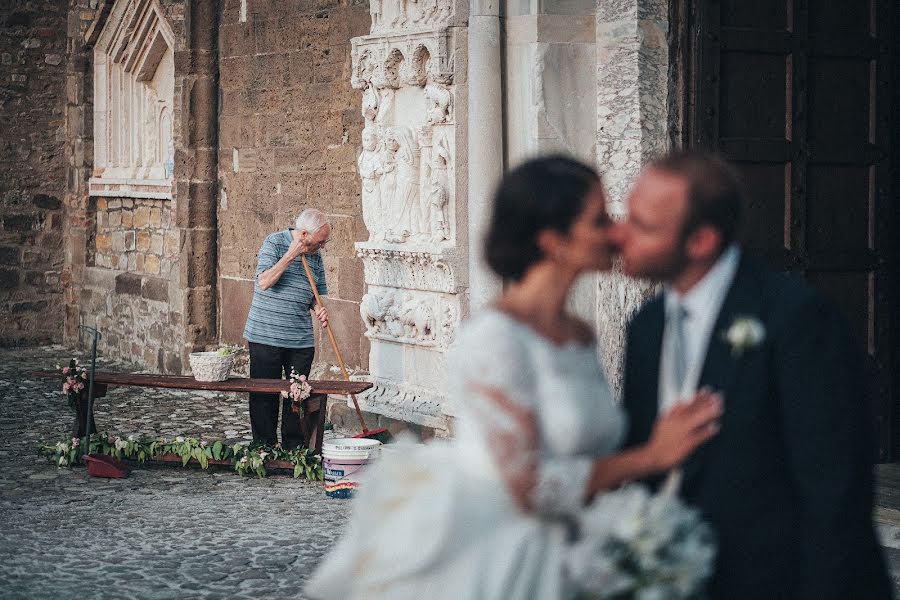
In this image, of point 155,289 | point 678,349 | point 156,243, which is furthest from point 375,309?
point 678,349

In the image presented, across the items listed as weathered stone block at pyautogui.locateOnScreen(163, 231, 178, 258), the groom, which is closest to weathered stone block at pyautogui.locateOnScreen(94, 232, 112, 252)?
weathered stone block at pyautogui.locateOnScreen(163, 231, 178, 258)

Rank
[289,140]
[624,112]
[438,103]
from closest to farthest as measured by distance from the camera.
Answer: [624,112] < [438,103] < [289,140]

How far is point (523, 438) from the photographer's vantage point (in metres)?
2.29

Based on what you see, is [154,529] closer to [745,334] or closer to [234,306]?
[745,334]

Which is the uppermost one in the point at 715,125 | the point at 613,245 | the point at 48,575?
the point at 715,125

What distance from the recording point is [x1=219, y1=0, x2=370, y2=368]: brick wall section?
31.7ft

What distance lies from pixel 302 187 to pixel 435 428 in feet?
9.44

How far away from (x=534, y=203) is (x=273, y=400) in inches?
228

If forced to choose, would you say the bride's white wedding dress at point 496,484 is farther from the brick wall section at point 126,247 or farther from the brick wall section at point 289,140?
the brick wall section at point 126,247

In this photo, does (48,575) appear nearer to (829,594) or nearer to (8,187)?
(829,594)

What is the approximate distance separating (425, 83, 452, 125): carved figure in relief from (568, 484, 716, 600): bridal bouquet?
545 cm

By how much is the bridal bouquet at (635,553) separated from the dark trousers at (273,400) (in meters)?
5.55

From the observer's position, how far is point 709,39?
652 centimetres

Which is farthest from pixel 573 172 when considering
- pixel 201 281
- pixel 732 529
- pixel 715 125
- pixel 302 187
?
pixel 201 281
